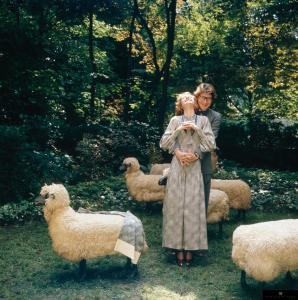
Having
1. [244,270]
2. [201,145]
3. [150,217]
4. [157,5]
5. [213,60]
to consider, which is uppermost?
[157,5]

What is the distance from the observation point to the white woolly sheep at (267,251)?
15.1 feet

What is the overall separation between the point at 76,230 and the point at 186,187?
168cm

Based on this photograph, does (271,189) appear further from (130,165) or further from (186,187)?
(186,187)

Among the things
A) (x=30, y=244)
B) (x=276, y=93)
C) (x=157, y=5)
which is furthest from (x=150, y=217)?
(x=157, y=5)

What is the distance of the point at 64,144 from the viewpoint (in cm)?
1438

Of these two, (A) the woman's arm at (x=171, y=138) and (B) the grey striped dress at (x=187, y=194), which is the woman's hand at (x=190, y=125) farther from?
(A) the woman's arm at (x=171, y=138)

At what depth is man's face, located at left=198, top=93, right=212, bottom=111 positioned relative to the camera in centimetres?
641

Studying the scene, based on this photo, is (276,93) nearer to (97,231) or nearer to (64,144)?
(64,144)

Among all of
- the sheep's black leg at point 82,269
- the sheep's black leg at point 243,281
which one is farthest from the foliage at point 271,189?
the sheep's black leg at point 82,269

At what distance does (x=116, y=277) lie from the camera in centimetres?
561

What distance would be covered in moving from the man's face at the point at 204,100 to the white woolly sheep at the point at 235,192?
2345 millimetres

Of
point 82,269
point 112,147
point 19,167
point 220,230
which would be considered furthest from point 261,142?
point 82,269

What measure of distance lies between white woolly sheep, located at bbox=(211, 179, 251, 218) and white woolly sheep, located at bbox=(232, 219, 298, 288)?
3531 mm

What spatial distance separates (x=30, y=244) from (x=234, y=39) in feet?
44.0
